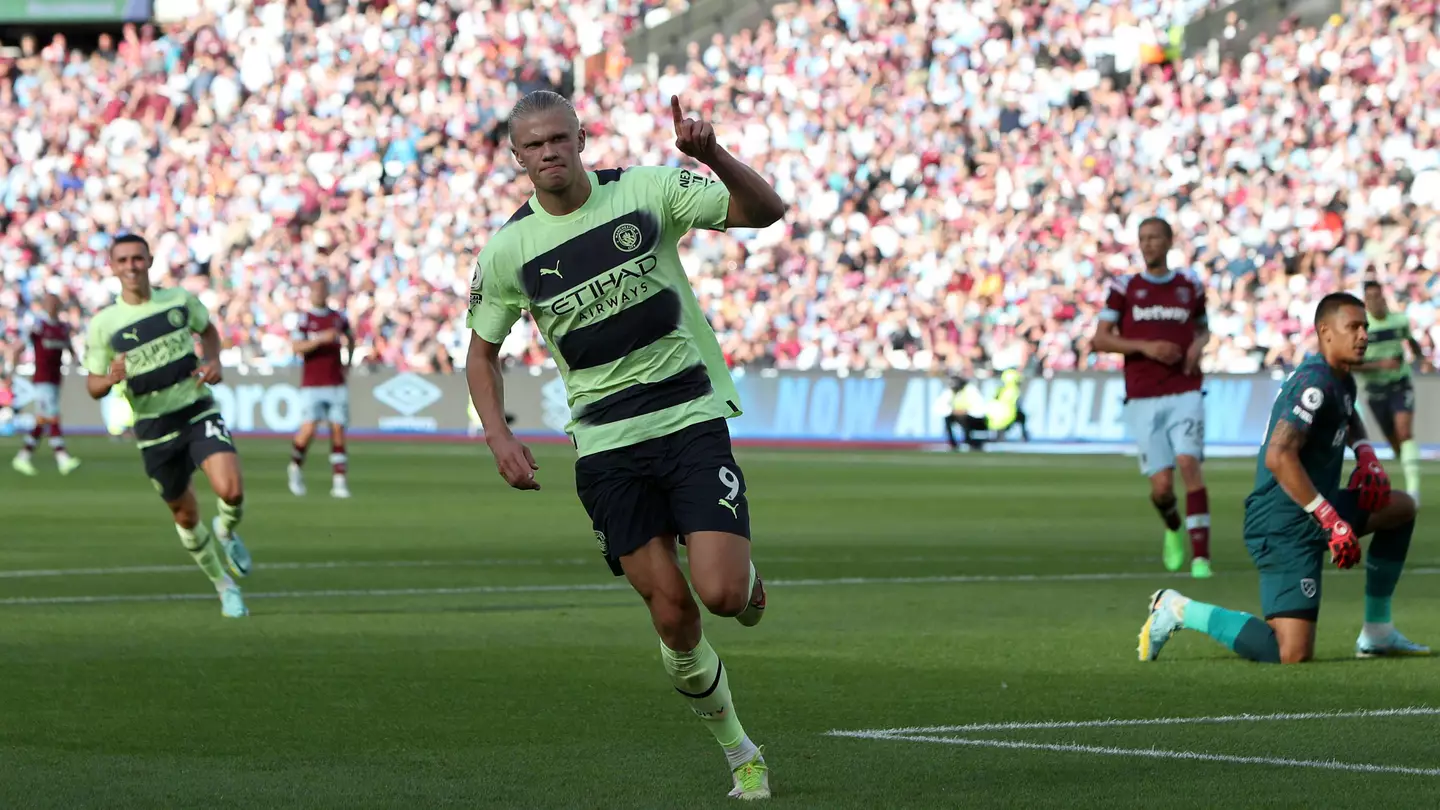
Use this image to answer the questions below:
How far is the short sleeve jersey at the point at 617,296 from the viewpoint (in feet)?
25.4

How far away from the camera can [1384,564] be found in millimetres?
11133

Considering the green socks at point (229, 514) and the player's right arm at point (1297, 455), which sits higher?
the player's right arm at point (1297, 455)

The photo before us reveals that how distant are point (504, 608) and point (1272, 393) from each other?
2366cm

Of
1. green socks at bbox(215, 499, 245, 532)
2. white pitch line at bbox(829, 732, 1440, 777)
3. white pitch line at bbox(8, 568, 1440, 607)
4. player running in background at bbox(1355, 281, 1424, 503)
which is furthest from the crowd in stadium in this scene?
white pitch line at bbox(829, 732, 1440, 777)

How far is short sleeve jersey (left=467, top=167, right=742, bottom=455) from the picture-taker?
25.4ft

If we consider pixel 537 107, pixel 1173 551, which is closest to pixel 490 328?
pixel 537 107

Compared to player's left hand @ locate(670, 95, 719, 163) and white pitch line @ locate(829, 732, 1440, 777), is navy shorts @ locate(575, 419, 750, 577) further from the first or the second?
white pitch line @ locate(829, 732, 1440, 777)

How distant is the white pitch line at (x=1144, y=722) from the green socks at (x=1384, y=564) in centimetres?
186

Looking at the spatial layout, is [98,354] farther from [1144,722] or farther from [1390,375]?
[1390,375]

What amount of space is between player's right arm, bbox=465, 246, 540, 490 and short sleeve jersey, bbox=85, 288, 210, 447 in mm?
6779

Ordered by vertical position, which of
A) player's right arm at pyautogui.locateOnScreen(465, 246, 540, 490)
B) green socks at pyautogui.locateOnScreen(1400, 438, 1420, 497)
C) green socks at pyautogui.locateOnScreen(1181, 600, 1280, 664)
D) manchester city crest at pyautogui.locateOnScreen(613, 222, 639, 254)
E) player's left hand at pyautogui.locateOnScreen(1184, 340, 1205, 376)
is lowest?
green socks at pyautogui.locateOnScreen(1400, 438, 1420, 497)

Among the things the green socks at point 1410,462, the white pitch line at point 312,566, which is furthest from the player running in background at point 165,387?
the green socks at point 1410,462

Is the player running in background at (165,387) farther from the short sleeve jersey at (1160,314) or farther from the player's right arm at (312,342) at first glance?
the player's right arm at (312,342)

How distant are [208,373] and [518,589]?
2546 millimetres
